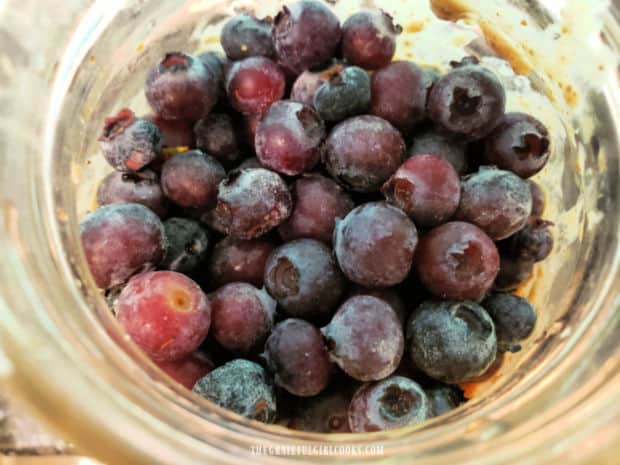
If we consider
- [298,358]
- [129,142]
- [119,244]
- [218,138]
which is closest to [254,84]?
[218,138]

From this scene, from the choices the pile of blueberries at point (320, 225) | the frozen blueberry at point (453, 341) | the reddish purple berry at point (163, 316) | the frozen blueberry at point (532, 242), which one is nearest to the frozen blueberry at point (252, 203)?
the pile of blueberries at point (320, 225)

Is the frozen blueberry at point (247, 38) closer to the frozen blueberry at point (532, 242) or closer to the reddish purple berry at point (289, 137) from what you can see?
the reddish purple berry at point (289, 137)

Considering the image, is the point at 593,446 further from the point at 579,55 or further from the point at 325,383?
the point at 579,55

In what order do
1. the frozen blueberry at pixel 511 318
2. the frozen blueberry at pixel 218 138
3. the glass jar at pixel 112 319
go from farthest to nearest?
the frozen blueberry at pixel 218 138 → the frozen blueberry at pixel 511 318 → the glass jar at pixel 112 319

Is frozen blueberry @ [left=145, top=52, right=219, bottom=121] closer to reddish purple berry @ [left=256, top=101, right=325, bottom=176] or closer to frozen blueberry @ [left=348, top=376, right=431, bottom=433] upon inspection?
reddish purple berry @ [left=256, top=101, right=325, bottom=176]

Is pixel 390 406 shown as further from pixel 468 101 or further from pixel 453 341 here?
pixel 468 101

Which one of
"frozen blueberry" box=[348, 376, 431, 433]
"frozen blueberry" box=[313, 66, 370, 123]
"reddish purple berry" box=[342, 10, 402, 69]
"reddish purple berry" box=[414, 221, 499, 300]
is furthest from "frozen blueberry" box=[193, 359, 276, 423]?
"reddish purple berry" box=[342, 10, 402, 69]

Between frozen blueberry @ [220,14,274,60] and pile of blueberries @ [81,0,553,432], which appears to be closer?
pile of blueberries @ [81,0,553,432]

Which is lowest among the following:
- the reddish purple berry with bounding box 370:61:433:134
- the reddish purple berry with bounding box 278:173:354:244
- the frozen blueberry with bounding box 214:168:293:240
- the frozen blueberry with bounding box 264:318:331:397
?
the frozen blueberry with bounding box 264:318:331:397
